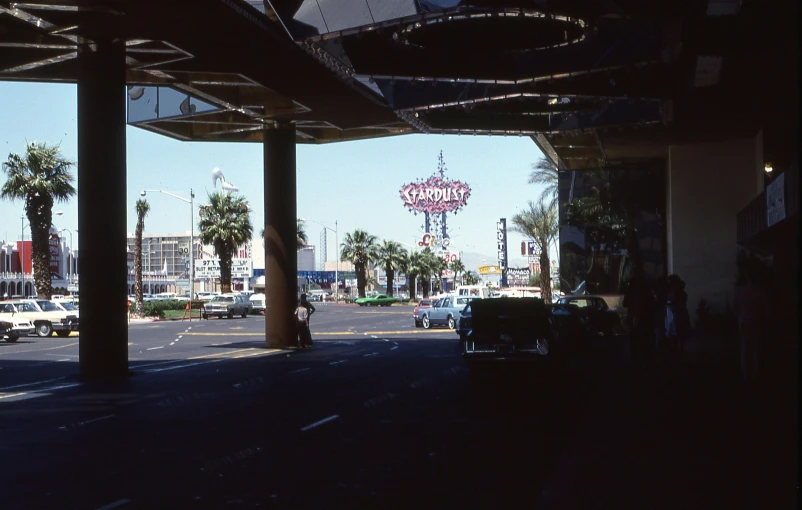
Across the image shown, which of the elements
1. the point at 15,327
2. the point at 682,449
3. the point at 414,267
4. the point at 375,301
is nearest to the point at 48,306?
the point at 15,327

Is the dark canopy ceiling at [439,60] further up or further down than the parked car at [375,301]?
further up

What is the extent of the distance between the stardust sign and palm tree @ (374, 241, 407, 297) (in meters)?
5.43

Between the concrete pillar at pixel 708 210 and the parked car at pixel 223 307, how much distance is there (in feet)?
110

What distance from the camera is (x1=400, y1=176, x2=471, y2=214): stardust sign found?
108875 mm

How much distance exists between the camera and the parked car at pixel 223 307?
59.6 meters

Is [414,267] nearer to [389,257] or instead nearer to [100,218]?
[389,257]

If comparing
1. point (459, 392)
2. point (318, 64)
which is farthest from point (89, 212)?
point (459, 392)

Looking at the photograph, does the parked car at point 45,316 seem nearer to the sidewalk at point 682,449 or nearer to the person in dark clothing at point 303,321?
the person in dark clothing at point 303,321

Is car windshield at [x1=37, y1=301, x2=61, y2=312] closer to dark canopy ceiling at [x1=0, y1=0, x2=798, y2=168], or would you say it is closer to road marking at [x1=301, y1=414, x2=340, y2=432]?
dark canopy ceiling at [x1=0, y1=0, x2=798, y2=168]

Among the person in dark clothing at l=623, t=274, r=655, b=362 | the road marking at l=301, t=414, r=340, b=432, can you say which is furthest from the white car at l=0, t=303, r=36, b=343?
the road marking at l=301, t=414, r=340, b=432

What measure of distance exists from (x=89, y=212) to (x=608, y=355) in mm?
14332

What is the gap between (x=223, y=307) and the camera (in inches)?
2370

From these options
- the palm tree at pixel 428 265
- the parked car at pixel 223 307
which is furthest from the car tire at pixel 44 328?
the palm tree at pixel 428 265

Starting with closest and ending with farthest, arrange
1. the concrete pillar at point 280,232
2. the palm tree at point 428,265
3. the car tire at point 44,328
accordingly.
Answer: the concrete pillar at point 280,232 → the car tire at point 44,328 → the palm tree at point 428,265
